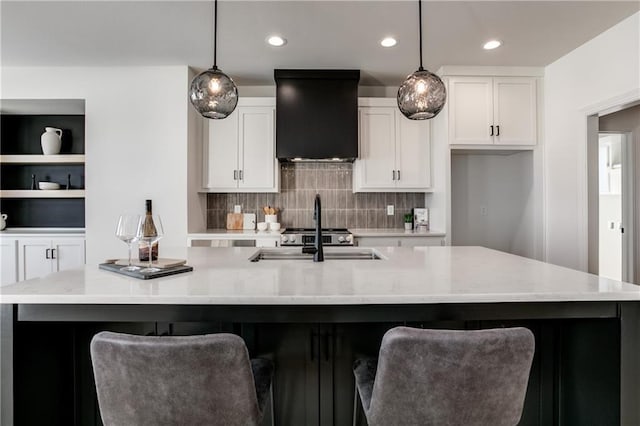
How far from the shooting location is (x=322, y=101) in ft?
11.3

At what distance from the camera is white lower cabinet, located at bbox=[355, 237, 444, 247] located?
3330mm

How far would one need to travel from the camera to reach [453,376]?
3.00 ft

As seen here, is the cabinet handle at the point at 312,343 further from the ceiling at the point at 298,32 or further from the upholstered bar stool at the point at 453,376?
the ceiling at the point at 298,32

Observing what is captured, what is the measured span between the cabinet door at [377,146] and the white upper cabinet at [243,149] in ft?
3.14

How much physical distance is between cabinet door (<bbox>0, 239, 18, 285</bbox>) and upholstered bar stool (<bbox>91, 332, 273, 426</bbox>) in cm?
346

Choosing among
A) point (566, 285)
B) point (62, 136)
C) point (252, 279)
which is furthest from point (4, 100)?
point (566, 285)

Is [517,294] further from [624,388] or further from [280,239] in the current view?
[280,239]

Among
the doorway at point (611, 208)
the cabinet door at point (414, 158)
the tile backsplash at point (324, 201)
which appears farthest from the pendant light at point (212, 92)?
the doorway at point (611, 208)

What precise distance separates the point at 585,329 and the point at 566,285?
0.95 feet

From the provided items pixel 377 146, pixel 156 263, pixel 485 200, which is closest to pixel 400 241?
pixel 377 146

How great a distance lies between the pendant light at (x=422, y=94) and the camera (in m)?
1.90

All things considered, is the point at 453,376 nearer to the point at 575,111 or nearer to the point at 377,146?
the point at 377,146

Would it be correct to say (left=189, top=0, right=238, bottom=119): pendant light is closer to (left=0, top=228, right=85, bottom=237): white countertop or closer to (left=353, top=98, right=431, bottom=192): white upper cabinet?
(left=353, top=98, right=431, bottom=192): white upper cabinet

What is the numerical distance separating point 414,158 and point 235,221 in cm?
208
